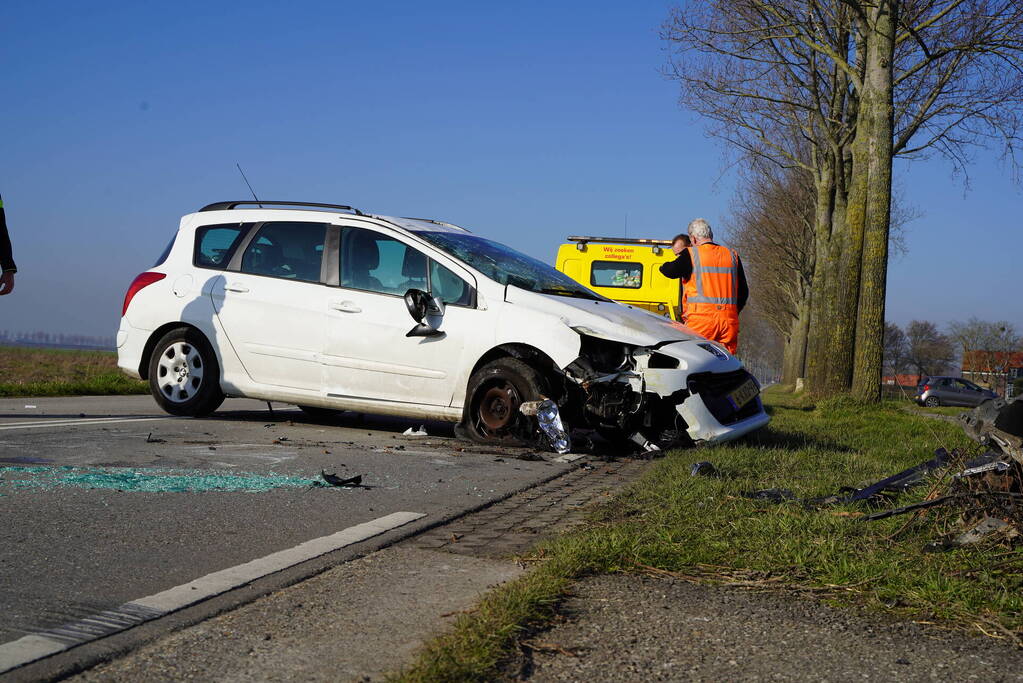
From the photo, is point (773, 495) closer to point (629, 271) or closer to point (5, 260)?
point (5, 260)

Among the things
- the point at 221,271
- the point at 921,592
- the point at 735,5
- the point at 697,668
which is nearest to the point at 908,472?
the point at 921,592

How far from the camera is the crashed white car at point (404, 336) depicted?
7.43 meters

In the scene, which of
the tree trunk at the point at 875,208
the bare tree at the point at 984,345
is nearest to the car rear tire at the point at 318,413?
the tree trunk at the point at 875,208

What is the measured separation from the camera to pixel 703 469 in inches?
243

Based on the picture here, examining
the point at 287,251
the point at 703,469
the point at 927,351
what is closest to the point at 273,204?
the point at 287,251

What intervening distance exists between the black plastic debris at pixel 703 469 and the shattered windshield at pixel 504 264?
2.26 m

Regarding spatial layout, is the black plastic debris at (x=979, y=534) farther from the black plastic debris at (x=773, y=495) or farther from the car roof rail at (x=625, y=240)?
the car roof rail at (x=625, y=240)

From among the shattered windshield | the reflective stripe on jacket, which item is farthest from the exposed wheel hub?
the reflective stripe on jacket

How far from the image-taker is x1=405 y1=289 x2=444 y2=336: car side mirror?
7844 millimetres

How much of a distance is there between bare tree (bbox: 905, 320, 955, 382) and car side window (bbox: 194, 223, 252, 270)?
3989 inches

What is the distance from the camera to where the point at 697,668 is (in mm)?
2811

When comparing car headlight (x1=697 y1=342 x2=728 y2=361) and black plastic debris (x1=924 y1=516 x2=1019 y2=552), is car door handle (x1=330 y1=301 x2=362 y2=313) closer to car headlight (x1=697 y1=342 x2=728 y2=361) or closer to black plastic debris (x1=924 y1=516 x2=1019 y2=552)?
car headlight (x1=697 y1=342 x2=728 y2=361)

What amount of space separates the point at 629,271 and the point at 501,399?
840 cm

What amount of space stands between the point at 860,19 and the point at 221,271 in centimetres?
1035
